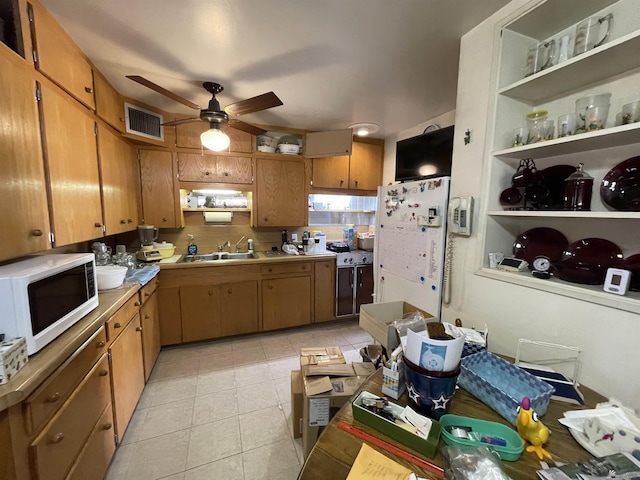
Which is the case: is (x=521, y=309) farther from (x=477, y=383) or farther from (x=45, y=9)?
(x=45, y=9)

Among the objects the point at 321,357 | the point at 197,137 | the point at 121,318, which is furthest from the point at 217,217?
the point at 321,357

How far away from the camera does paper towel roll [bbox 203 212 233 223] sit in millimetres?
3027

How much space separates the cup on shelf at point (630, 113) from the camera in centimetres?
94

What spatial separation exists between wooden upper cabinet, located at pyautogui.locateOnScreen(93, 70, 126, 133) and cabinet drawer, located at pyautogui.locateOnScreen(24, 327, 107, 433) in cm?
160

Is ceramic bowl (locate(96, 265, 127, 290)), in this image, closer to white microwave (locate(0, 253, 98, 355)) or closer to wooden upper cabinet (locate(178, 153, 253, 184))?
white microwave (locate(0, 253, 98, 355))

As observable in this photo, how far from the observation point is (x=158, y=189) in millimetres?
2660

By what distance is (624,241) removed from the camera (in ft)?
3.63

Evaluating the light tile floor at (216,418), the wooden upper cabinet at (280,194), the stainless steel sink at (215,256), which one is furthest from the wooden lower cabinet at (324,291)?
the stainless steel sink at (215,256)

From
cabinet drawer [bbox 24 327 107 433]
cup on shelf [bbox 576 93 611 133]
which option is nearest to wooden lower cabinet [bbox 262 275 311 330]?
cabinet drawer [bbox 24 327 107 433]

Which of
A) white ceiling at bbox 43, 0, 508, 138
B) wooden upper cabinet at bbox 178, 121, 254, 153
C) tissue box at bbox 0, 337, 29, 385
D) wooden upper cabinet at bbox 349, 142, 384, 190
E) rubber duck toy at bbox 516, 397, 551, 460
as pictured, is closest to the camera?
rubber duck toy at bbox 516, 397, 551, 460

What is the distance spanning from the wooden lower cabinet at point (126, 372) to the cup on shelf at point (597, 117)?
2.56 metres

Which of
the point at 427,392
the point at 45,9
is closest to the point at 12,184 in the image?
the point at 45,9

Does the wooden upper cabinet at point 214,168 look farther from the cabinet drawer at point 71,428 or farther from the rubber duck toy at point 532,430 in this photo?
the rubber duck toy at point 532,430

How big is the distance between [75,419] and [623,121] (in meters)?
2.51
